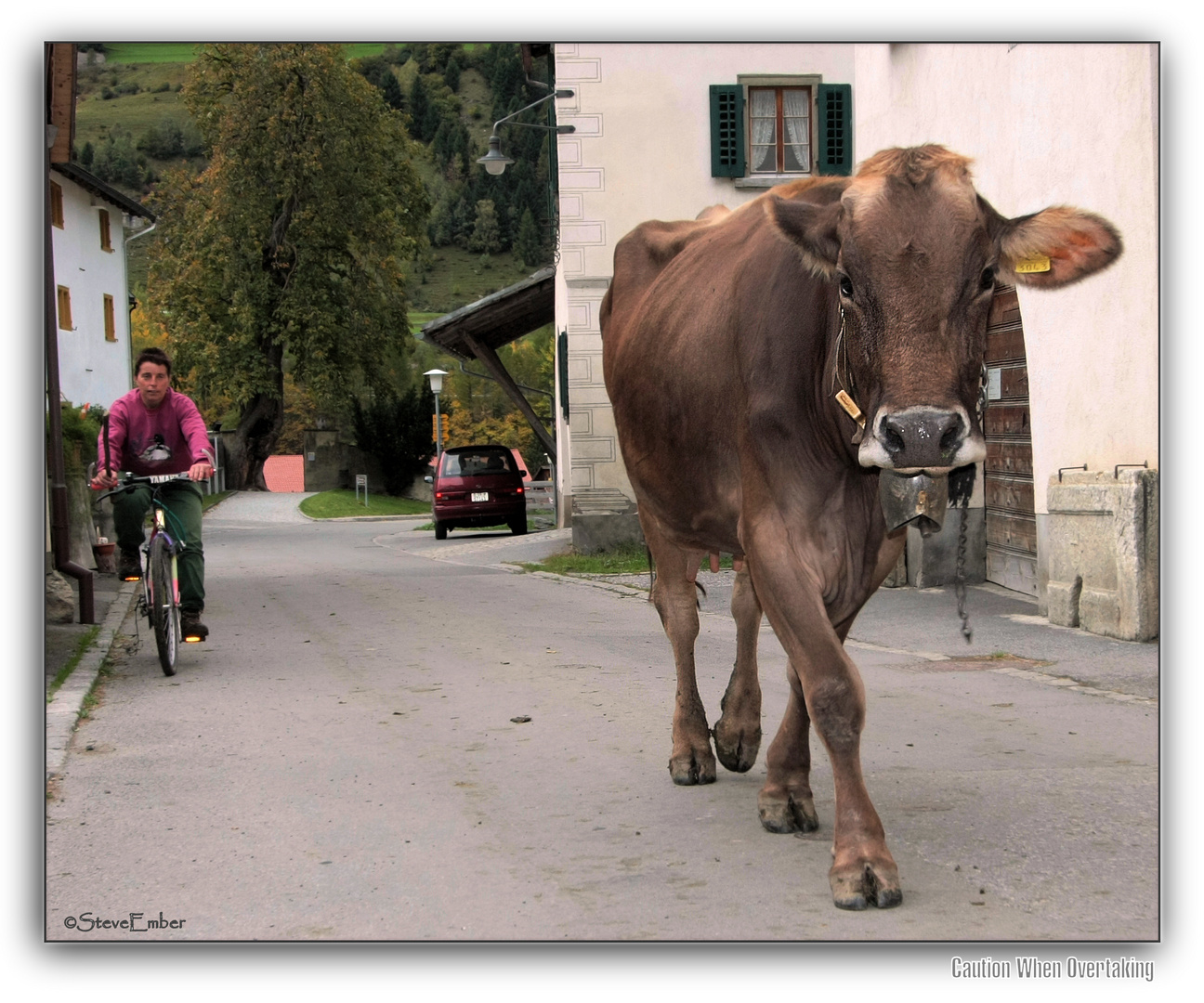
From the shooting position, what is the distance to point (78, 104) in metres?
5.34

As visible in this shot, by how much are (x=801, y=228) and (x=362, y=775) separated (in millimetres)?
2981

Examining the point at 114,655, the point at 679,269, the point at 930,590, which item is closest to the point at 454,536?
the point at 930,590

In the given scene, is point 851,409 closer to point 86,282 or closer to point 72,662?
point 86,282

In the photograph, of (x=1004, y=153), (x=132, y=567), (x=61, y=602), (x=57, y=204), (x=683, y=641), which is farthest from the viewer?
(x=61, y=602)

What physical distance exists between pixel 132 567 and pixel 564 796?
475cm

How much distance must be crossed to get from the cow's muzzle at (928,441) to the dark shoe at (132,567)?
6.53m

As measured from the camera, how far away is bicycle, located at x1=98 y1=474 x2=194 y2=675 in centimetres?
883

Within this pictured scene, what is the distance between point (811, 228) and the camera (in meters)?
4.16

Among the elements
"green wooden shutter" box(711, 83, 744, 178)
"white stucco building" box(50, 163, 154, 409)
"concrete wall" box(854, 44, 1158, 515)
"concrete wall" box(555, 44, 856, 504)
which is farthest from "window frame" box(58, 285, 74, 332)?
"concrete wall" box(555, 44, 856, 504)

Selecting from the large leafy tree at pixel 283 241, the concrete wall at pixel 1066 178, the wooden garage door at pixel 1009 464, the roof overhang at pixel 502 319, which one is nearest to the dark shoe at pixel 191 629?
the large leafy tree at pixel 283 241

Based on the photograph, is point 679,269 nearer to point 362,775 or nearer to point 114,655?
point 362,775

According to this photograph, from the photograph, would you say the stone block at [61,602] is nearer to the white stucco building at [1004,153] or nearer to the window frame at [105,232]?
the window frame at [105,232]

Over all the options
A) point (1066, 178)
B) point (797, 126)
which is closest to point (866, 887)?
point (1066, 178)

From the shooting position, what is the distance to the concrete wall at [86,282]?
5484 mm
